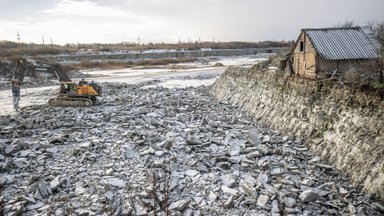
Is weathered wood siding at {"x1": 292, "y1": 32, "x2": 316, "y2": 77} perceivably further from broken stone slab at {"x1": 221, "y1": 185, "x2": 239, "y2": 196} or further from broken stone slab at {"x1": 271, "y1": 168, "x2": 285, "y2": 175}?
broken stone slab at {"x1": 221, "y1": 185, "x2": 239, "y2": 196}

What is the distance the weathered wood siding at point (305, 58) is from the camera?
1753 centimetres

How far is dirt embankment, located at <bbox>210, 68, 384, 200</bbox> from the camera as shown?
7.71 meters

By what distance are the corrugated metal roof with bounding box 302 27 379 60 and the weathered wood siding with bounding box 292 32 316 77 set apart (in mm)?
490

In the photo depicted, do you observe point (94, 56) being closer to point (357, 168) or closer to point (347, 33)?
point (347, 33)

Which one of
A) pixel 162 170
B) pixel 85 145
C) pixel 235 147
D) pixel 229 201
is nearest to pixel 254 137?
pixel 235 147

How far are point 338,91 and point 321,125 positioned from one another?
130 cm

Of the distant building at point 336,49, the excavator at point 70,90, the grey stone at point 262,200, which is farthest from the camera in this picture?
the excavator at point 70,90

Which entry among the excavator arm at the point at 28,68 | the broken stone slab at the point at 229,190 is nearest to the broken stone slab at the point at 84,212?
the broken stone slab at the point at 229,190

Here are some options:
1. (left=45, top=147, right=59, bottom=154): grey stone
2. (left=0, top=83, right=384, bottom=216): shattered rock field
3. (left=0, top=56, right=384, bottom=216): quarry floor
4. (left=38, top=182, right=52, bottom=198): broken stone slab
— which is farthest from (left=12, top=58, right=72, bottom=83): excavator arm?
(left=38, top=182, right=52, bottom=198): broken stone slab

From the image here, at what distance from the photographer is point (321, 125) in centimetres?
1019

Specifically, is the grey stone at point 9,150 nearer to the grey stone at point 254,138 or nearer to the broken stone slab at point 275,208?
the grey stone at point 254,138

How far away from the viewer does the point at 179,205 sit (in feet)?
22.7

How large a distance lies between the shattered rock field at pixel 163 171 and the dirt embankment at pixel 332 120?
0.43 meters

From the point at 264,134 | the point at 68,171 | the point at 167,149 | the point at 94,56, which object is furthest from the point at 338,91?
the point at 94,56
